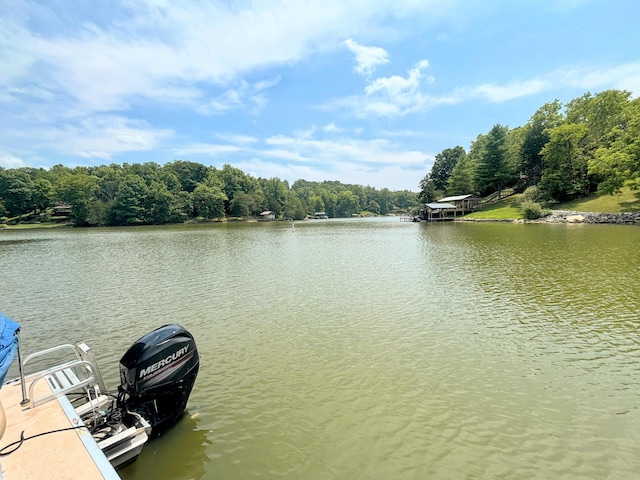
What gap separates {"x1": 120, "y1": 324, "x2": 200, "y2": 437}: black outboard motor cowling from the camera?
4461mm

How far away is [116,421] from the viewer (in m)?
4.25

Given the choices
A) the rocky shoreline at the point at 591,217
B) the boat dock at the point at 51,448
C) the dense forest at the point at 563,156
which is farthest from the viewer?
the dense forest at the point at 563,156

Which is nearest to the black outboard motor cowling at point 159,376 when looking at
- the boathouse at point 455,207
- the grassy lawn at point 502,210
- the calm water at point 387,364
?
the calm water at point 387,364

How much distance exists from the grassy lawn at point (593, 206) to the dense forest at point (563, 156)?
1540mm

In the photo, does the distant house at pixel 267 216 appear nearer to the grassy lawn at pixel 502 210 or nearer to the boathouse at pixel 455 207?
the boathouse at pixel 455 207

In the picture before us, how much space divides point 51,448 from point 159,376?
4.56 ft

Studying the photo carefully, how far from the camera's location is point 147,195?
8769cm

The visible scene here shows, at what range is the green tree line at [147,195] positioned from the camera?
275ft

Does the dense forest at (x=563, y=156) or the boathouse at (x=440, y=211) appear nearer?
the dense forest at (x=563, y=156)

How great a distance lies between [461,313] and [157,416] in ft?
27.6

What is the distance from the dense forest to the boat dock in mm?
55138

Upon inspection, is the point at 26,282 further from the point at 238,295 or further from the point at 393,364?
the point at 393,364

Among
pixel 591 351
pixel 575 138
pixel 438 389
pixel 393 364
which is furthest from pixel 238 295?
pixel 575 138

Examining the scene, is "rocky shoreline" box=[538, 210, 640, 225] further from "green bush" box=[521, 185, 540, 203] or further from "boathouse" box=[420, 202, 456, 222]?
"boathouse" box=[420, 202, 456, 222]
